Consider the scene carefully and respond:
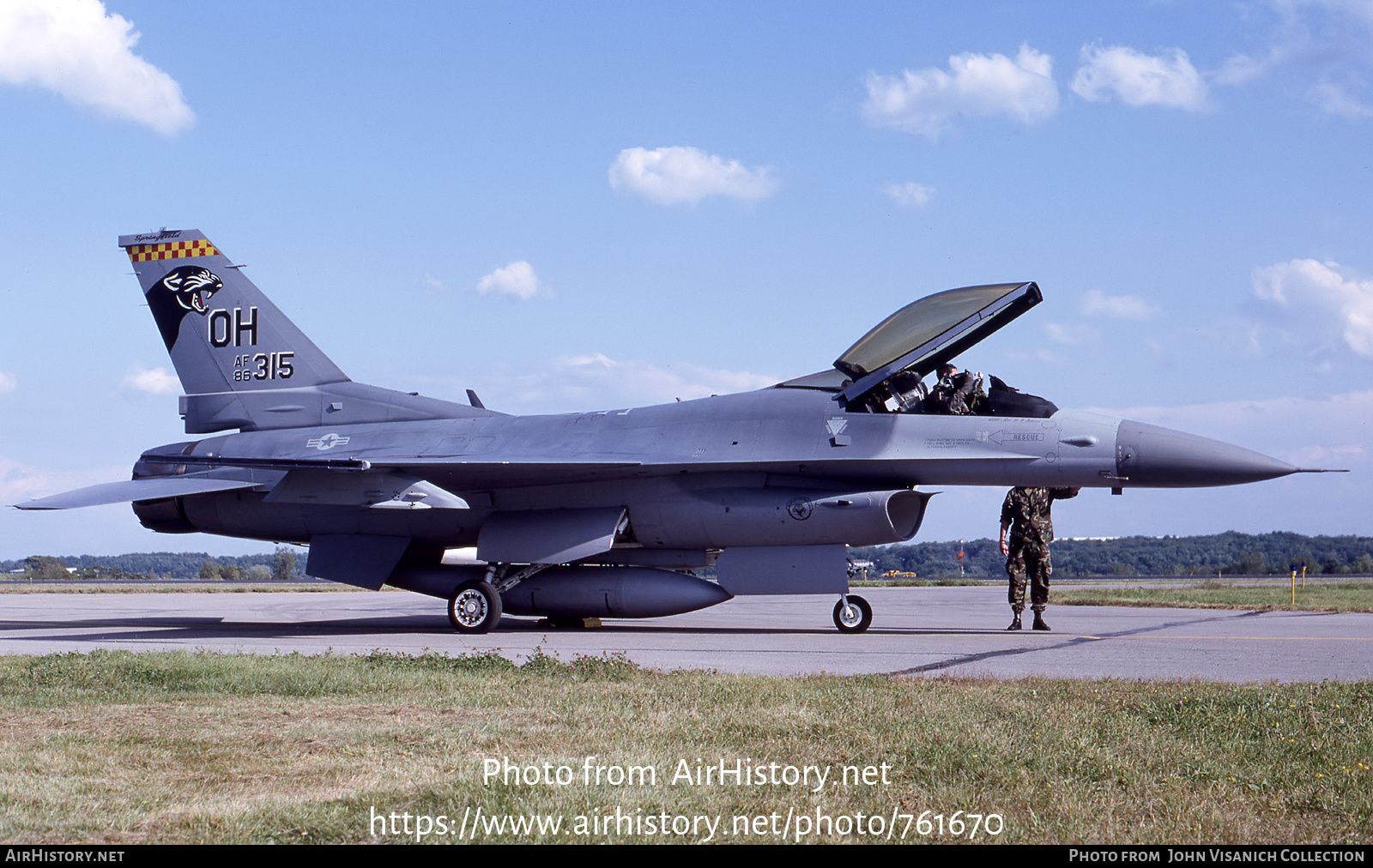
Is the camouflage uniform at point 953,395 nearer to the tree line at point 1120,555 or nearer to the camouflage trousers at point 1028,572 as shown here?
the camouflage trousers at point 1028,572

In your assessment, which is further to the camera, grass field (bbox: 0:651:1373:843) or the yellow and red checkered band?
the yellow and red checkered band

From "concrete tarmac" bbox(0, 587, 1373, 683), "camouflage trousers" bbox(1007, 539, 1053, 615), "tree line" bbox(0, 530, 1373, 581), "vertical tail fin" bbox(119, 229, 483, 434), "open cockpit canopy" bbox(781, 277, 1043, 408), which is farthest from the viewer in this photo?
"tree line" bbox(0, 530, 1373, 581)

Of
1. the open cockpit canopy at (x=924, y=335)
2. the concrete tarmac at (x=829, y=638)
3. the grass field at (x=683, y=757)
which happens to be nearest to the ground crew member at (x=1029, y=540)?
the concrete tarmac at (x=829, y=638)

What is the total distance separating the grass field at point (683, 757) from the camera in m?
3.68

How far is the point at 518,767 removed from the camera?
172 inches

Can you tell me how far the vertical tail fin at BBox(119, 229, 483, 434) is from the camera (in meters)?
15.7

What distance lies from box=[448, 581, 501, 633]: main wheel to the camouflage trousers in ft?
20.2

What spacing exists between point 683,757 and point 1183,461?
863 cm

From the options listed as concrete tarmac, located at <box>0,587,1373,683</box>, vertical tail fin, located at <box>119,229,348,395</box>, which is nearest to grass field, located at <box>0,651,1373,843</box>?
concrete tarmac, located at <box>0,587,1373,683</box>

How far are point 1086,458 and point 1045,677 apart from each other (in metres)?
4.90

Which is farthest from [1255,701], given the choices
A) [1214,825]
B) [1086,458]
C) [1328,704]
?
[1086,458]

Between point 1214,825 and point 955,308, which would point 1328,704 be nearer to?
point 1214,825

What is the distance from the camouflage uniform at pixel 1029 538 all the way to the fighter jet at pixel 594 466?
1.51 meters

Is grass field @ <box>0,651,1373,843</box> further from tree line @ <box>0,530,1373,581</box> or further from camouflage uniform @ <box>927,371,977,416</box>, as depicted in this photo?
tree line @ <box>0,530,1373,581</box>
